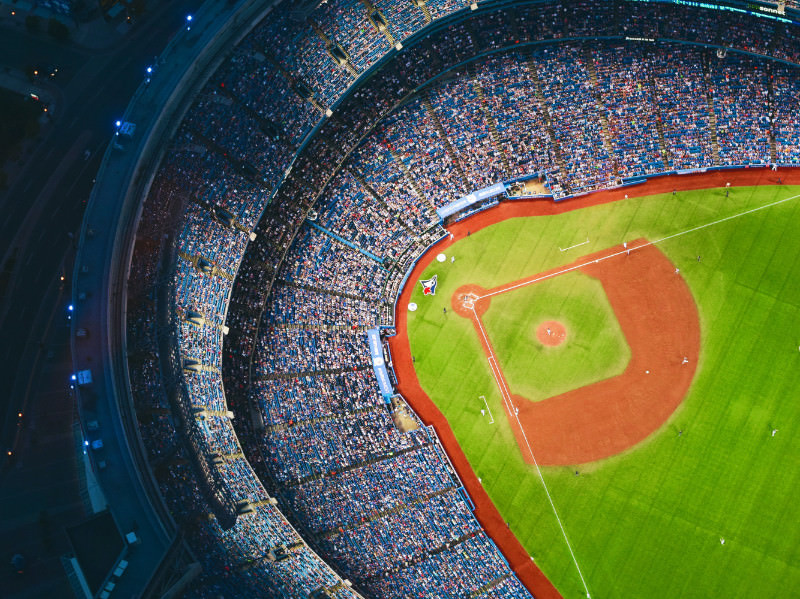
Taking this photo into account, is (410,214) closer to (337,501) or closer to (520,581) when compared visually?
(337,501)

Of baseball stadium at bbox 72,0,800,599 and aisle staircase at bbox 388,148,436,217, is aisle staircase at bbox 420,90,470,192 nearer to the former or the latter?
baseball stadium at bbox 72,0,800,599

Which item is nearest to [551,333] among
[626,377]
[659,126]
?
[626,377]

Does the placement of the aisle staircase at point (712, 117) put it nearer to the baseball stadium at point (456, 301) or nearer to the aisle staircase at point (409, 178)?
the baseball stadium at point (456, 301)

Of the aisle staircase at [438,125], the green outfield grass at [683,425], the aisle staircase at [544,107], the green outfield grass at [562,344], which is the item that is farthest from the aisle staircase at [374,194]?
the aisle staircase at [544,107]

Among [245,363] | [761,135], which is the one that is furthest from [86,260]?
[761,135]

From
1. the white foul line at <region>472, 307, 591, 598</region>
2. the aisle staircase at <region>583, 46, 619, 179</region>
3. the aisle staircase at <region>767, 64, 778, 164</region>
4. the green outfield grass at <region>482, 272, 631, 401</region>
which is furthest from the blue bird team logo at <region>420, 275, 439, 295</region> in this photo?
the aisle staircase at <region>767, 64, 778, 164</region>
